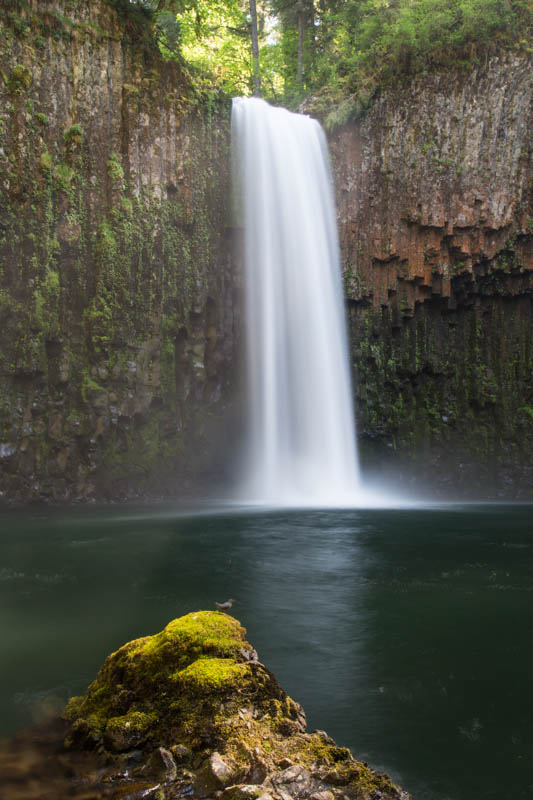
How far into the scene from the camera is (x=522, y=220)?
20562 millimetres

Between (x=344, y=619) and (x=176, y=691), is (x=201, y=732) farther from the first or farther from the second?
(x=344, y=619)

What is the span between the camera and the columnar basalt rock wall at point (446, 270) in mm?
20766

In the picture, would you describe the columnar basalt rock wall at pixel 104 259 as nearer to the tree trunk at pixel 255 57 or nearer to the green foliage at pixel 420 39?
the green foliage at pixel 420 39

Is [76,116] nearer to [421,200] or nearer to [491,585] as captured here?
[421,200]

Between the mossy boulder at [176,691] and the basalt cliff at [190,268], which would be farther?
the basalt cliff at [190,268]

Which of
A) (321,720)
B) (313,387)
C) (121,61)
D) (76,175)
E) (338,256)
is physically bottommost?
(321,720)

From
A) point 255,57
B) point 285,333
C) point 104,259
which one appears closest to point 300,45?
point 255,57

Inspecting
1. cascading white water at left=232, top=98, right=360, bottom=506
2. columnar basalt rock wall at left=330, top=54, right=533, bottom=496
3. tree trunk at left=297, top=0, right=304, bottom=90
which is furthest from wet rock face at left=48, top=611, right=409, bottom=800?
tree trunk at left=297, top=0, right=304, bottom=90

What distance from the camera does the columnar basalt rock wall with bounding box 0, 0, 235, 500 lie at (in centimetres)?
1703

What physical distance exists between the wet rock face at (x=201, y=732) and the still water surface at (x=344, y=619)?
67cm

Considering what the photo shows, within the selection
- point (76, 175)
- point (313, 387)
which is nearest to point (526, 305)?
point (313, 387)

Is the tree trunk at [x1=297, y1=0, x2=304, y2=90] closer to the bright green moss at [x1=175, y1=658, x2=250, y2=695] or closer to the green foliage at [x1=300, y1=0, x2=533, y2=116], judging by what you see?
the green foliage at [x1=300, y1=0, x2=533, y2=116]

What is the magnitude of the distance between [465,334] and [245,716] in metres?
21.0

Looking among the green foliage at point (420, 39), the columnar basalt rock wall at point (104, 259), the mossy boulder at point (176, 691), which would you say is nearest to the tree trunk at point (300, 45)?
the green foliage at point (420, 39)
